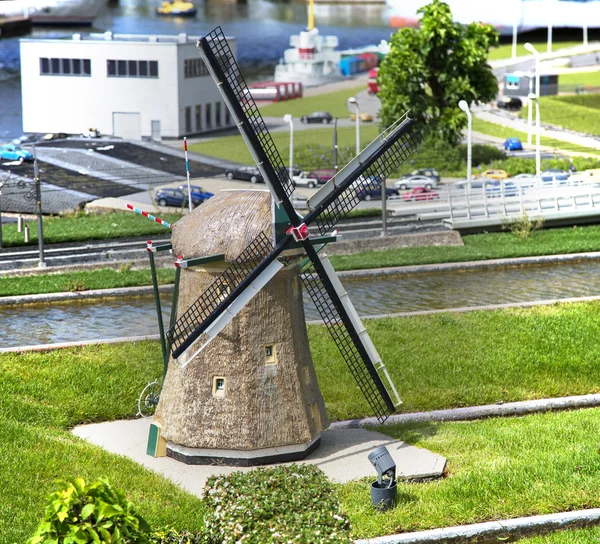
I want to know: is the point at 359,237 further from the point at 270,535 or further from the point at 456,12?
the point at 456,12

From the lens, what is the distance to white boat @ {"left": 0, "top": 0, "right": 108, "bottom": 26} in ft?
535

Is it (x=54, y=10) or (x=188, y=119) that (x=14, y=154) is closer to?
(x=188, y=119)

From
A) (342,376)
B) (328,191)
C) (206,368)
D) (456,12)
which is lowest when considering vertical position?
(342,376)

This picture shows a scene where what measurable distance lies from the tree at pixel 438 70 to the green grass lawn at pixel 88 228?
17977 mm

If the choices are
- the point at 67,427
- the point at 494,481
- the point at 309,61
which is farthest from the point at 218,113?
the point at 494,481

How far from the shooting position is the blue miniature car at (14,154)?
61.1 meters

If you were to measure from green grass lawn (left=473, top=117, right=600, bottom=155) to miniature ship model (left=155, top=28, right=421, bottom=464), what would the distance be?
47935mm

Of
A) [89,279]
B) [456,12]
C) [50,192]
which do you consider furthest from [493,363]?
[456,12]

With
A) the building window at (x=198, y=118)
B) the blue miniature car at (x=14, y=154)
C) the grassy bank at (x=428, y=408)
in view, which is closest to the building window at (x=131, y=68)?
the building window at (x=198, y=118)

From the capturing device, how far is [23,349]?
26969 mm

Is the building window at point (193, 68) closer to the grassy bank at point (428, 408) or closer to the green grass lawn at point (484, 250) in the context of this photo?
the green grass lawn at point (484, 250)

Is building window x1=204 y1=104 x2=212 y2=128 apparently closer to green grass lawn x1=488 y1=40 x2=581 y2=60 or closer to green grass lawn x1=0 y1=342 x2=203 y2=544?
green grass lawn x1=488 y1=40 x2=581 y2=60

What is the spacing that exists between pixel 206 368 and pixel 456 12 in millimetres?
161385

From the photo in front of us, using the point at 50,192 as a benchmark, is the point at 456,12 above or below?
above
